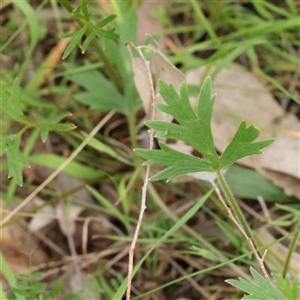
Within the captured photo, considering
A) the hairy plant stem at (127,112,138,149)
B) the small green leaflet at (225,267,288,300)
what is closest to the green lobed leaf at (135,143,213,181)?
the small green leaflet at (225,267,288,300)

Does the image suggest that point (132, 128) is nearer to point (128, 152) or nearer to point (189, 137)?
point (128, 152)

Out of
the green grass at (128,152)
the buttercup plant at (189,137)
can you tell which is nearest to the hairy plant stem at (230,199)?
the buttercup plant at (189,137)

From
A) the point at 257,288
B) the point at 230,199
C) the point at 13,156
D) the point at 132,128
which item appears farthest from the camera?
the point at 132,128

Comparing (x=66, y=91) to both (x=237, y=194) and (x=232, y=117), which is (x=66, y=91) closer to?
(x=232, y=117)

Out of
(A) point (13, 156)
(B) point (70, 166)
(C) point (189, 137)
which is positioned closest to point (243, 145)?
(C) point (189, 137)

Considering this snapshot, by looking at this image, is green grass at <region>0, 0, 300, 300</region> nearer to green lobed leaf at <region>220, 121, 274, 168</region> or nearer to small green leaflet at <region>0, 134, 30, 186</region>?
small green leaflet at <region>0, 134, 30, 186</region>

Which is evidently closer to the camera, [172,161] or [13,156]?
[172,161]

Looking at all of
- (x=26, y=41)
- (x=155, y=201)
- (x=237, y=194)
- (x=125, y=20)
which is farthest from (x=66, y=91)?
(x=237, y=194)

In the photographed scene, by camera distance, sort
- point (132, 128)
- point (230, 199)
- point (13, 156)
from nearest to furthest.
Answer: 1. point (230, 199)
2. point (13, 156)
3. point (132, 128)
